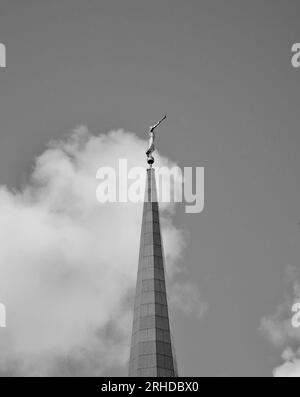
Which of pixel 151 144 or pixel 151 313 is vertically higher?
pixel 151 144

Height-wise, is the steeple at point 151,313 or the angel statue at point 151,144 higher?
the angel statue at point 151,144

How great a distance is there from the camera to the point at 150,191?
5388 centimetres

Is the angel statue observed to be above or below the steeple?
above

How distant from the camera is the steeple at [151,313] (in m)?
43.8

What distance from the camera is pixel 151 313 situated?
46156mm

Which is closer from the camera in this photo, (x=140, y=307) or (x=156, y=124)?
(x=140, y=307)

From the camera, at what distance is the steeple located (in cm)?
4375
